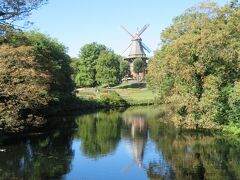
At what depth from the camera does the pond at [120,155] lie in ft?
91.5

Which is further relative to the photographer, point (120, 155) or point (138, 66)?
point (138, 66)

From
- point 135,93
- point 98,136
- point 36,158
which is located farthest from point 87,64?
point 36,158

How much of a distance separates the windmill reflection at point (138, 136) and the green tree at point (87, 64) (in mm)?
65521

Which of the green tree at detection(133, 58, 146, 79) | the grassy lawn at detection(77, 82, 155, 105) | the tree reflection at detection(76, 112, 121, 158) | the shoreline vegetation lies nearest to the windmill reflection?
the tree reflection at detection(76, 112, 121, 158)

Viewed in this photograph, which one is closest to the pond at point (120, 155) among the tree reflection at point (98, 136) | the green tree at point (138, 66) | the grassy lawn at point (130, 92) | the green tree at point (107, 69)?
the tree reflection at point (98, 136)

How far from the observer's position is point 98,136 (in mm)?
45812

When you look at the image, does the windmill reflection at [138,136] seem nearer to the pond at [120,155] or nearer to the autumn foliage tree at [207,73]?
the pond at [120,155]

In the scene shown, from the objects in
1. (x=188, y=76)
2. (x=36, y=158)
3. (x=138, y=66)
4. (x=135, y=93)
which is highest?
(x=138, y=66)

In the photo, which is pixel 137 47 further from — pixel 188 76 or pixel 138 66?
pixel 188 76

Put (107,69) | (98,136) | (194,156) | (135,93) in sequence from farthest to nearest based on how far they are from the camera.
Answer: (107,69)
(135,93)
(98,136)
(194,156)

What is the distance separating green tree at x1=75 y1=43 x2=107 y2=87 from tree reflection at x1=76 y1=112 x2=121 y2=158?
65.7 m

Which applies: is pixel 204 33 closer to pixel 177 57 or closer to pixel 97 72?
pixel 177 57

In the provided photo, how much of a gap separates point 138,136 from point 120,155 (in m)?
10.7

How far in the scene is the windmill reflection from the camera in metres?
34.9
